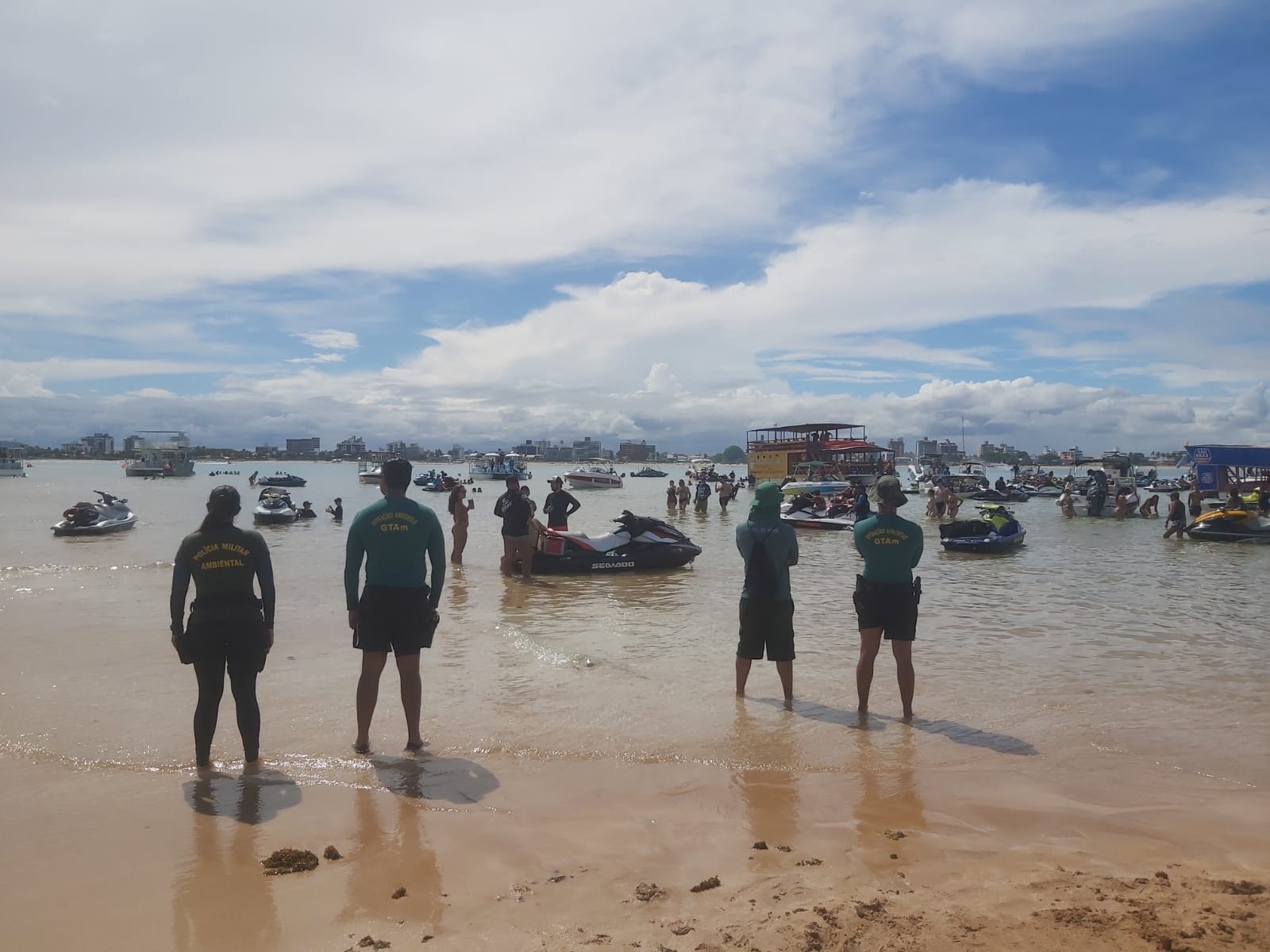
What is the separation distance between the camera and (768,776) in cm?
515

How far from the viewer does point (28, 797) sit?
4.74 metres

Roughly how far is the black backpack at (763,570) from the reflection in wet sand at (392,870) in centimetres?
310

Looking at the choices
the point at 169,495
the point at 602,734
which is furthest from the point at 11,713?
the point at 169,495

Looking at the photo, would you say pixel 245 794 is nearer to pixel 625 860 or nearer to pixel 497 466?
pixel 625 860

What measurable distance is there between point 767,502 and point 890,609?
1221 millimetres

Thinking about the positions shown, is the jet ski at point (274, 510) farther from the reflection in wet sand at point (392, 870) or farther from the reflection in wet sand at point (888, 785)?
the reflection in wet sand at point (888, 785)

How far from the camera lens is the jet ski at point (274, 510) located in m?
28.7

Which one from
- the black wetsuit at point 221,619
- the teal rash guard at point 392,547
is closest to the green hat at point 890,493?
the teal rash guard at point 392,547

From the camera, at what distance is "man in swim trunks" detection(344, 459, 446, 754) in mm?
5441

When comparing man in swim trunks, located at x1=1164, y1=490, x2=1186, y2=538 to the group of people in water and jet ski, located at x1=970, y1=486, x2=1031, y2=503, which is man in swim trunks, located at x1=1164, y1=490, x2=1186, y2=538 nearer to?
the group of people in water

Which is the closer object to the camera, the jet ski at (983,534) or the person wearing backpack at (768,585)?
the person wearing backpack at (768,585)

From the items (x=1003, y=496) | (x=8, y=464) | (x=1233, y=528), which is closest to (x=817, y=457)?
(x=1003, y=496)

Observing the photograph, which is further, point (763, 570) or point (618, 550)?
point (618, 550)

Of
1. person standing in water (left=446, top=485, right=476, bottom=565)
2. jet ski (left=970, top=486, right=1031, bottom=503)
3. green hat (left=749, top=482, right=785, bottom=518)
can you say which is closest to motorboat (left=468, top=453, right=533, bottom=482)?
jet ski (left=970, top=486, right=1031, bottom=503)
